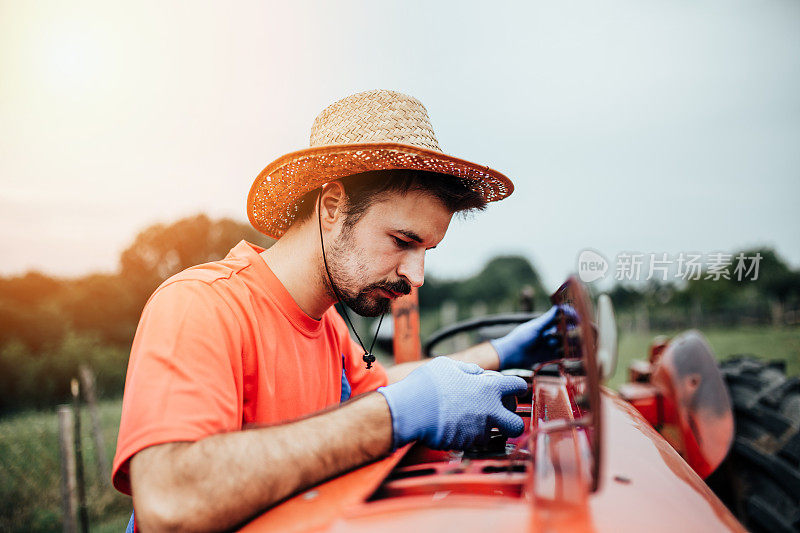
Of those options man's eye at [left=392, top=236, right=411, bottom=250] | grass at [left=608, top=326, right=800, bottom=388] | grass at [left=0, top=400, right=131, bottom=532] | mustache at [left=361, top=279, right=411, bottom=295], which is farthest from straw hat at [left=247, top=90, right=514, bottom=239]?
grass at [left=608, top=326, right=800, bottom=388]

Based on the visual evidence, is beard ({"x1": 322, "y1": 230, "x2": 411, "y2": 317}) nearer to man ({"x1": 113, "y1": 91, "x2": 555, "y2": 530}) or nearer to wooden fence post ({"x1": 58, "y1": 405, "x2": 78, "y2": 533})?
man ({"x1": 113, "y1": 91, "x2": 555, "y2": 530})

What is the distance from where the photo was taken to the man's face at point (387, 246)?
5.45ft

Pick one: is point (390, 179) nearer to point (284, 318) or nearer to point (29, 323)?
point (284, 318)

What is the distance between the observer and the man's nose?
171 centimetres

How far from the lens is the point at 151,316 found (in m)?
1.29

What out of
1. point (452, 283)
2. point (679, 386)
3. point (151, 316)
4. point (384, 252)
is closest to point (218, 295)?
point (151, 316)

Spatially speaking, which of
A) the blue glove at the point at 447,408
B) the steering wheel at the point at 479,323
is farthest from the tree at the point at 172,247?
the blue glove at the point at 447,408

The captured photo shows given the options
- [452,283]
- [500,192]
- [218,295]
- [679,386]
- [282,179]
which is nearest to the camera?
[218,295]

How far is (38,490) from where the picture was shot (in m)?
4.71

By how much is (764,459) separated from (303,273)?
7.99 ft

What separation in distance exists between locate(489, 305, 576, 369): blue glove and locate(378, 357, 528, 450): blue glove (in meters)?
0.86

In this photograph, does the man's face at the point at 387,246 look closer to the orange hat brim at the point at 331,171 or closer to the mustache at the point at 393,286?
the mustache at the point at 393,286

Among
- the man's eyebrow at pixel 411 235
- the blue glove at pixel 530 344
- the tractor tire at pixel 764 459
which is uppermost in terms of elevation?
the man's eyebrow at pixel 411 235

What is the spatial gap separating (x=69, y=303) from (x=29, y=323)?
2.65 m
